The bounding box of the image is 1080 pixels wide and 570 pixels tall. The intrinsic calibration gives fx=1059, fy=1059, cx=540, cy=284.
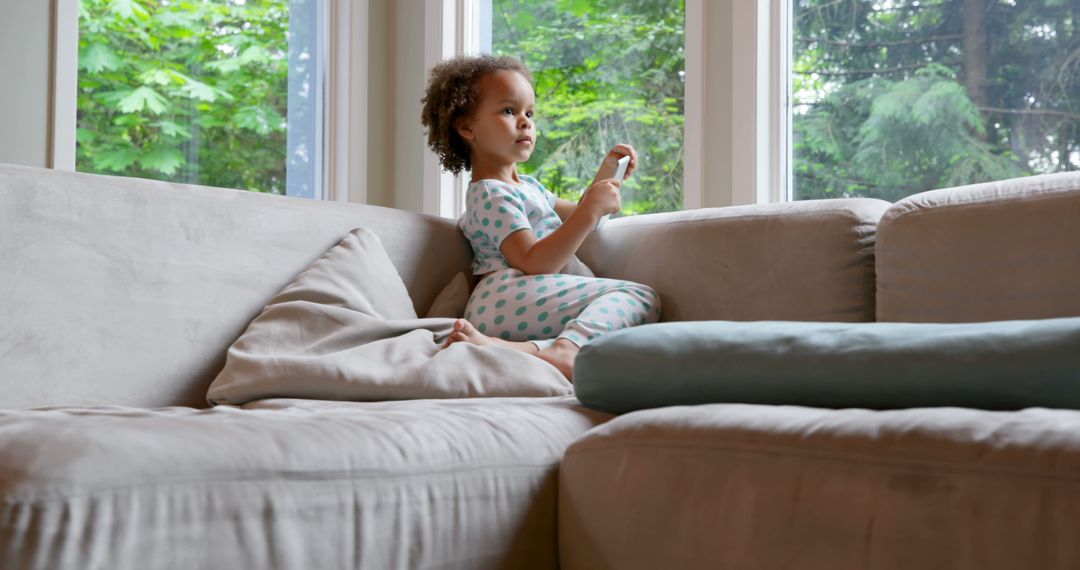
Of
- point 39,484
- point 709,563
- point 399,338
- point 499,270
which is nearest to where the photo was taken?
point 39,484

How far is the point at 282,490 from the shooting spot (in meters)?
0.90

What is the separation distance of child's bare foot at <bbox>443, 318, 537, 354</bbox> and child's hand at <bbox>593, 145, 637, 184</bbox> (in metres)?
0.52

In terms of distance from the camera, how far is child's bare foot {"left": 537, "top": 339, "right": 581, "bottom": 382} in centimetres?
174

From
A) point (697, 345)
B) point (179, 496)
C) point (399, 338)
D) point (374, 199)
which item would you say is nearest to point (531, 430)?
point (697, 345)

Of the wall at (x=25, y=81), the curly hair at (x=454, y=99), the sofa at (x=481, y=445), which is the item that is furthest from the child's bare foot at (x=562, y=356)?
the wall at (x=25, y=81)

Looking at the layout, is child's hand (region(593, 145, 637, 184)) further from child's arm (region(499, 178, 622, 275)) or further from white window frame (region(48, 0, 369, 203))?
white window frame (region(48, 0, 369, 203))

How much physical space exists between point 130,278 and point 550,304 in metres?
0.72

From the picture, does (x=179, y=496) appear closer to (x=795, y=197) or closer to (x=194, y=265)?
(x=194, y=265)

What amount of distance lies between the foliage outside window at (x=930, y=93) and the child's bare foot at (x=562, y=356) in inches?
42.6

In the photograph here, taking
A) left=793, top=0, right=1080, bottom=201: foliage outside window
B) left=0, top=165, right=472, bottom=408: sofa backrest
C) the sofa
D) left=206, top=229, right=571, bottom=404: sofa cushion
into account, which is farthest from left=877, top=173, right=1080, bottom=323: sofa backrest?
left=0, top=165, right=472, bottom=408: sofa backrest

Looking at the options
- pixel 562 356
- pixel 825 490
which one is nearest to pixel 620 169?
pixel 562 356

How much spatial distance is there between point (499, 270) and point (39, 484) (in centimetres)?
135

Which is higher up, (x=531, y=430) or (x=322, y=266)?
(x=322, y=266)

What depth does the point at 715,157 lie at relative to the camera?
2.84 meters
